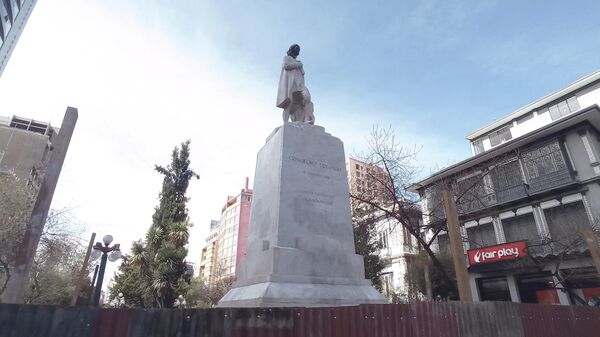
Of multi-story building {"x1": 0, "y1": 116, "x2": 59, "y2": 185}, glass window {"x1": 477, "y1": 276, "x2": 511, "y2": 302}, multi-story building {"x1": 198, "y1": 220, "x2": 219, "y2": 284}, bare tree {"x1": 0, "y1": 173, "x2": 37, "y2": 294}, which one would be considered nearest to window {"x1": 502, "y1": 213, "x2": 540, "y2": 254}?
glass window {"x1": 477, "y1": 276, "x2": 511, "y2": 302}

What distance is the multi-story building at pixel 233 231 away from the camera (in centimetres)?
8100

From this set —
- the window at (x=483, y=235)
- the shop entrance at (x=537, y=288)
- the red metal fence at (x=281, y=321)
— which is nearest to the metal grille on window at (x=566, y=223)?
the shop entrance at (x=537, y=288)

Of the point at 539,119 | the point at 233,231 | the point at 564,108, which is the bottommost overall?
the point at 539,119

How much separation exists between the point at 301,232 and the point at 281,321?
3055 millimetres

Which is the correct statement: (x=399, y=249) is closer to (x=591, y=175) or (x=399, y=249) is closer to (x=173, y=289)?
(x=591, y=175)

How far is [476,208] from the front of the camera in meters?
23.4

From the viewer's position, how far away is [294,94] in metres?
8.64

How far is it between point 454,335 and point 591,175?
21.7 meters

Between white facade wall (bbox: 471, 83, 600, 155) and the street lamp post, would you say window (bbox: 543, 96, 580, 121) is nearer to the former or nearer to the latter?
white facade wall (bbox: 471, 83, 600, 155)

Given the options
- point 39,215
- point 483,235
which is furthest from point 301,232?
point 483,235

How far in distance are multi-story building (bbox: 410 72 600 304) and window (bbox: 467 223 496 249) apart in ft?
0.22

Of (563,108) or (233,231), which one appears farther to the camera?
(233,231)

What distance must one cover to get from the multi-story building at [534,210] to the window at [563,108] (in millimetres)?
7108

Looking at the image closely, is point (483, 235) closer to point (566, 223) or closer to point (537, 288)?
point (537, 288)
